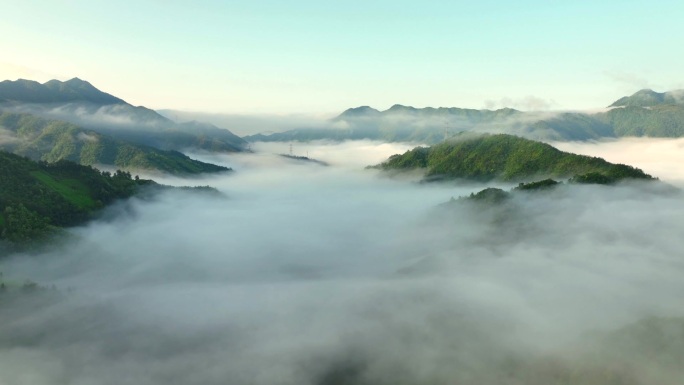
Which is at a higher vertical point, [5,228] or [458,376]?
[5,228]

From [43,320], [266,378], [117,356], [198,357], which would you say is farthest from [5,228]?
[266,378]

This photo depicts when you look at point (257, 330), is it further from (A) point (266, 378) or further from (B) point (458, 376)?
(B) point (458, 376)

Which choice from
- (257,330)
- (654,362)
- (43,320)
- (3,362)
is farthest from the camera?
(257,330)

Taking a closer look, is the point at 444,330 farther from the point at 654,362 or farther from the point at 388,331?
the point at 654,362

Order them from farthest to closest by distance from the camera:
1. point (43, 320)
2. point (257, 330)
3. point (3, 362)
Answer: point (257, 330) < point (43, 320) < point (3, 362)

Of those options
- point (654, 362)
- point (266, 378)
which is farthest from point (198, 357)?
point (654, 362)

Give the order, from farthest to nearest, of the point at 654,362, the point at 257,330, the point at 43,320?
the point at 257,330 → the point at 43,320 → the point at 654,362

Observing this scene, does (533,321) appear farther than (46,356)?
Yes

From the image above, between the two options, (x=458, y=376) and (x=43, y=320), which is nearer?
(x=458, y=376)

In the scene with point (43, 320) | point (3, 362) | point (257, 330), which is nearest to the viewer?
point (3, 362)
